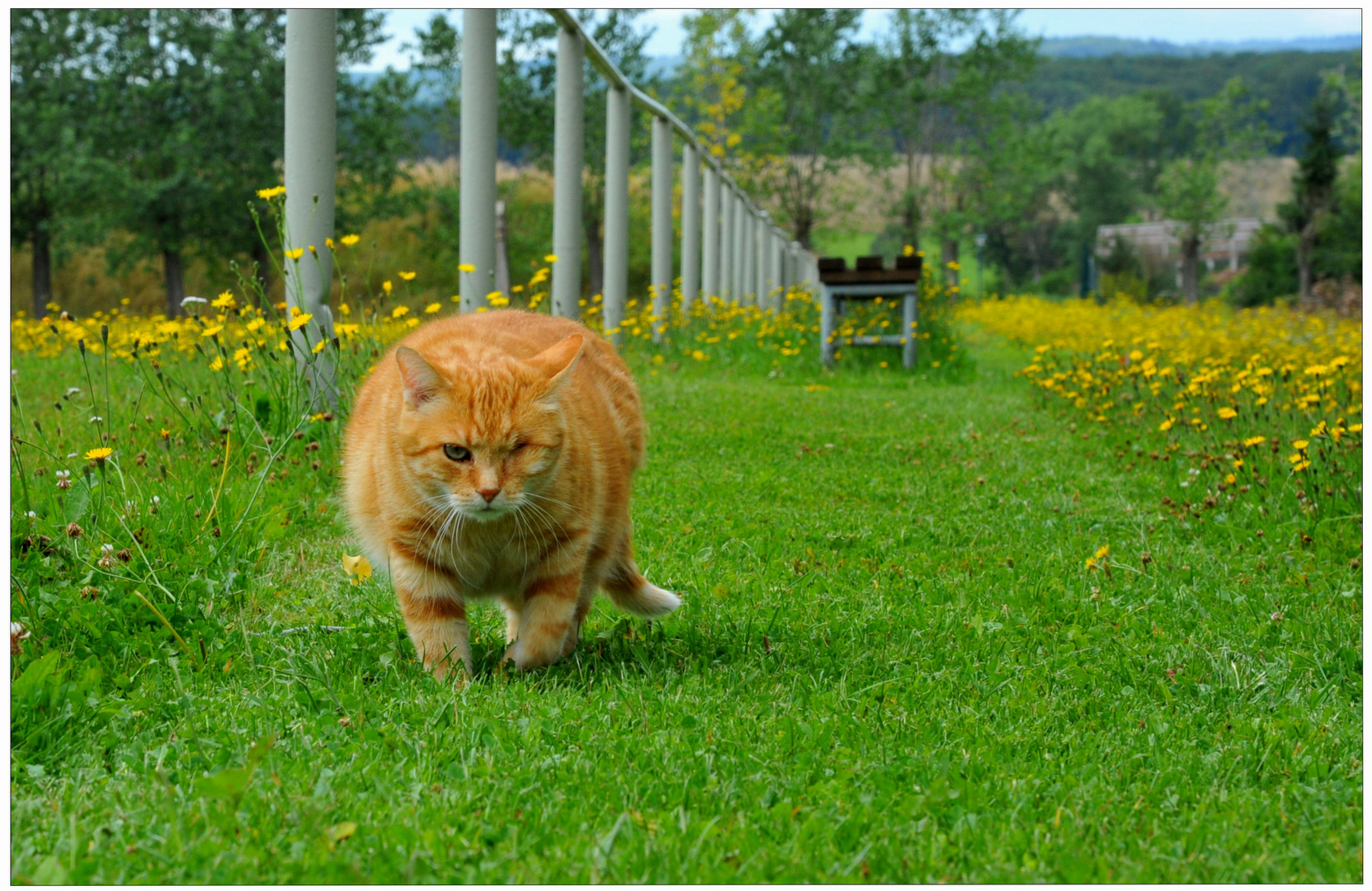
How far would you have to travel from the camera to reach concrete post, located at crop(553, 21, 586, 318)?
31.7ft

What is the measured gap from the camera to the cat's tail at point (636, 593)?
3.36m

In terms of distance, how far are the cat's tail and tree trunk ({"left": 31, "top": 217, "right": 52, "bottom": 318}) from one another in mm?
24269

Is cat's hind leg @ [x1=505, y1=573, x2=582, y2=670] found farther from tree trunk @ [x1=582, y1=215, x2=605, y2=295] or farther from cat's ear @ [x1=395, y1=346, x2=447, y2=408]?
tree trunk @ [x1=582, y1=215, x2=605, y2=295]

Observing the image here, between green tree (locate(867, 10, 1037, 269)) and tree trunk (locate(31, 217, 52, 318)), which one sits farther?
green tree (locate(867, 10, 1037, 269))

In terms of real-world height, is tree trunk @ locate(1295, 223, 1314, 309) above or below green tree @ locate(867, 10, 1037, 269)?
below

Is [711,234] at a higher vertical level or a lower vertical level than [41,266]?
higher

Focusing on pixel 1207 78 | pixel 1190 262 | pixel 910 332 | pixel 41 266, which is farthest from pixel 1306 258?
pixel 1207 78

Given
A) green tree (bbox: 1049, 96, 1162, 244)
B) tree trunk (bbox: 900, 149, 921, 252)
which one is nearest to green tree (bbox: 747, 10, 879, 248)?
tree trunk (bbox: 900, 149, 921, 252)

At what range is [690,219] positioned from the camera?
1756 cm

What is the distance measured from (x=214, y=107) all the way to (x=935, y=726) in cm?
2368

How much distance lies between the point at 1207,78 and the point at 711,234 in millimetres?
60972

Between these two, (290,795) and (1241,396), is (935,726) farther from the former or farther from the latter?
(1241,396)

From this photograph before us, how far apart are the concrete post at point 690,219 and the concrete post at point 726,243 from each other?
3.93 feet

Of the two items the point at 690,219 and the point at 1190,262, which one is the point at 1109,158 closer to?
the point at 1190,262
